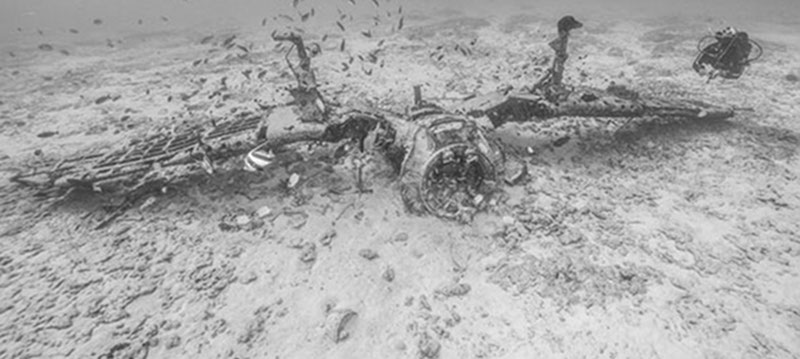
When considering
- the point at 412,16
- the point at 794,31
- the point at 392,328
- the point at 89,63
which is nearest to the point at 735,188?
the point at 392,328

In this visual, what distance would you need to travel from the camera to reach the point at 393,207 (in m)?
5.09

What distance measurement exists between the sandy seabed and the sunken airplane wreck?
0.34 metres

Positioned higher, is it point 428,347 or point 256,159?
point 256,159

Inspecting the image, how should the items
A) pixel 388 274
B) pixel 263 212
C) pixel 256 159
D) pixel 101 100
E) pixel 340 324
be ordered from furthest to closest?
pixel 101 100 < pixel 263 212 < pixel 256 159 < pixel 388 274 < pixel 340 324

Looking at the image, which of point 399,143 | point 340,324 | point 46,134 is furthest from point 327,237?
point 46,134

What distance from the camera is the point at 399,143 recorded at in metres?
5.04

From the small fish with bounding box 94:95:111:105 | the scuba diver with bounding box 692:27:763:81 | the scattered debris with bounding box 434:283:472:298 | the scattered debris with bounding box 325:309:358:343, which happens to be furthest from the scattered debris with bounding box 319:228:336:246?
the small fish with bounding box 94:95:111:105

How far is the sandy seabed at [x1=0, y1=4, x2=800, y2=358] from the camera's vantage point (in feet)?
11.3

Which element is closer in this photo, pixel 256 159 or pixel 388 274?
pixel 388 274

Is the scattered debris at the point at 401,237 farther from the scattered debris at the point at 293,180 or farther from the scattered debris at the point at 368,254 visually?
the scattered debris at the point at 293,180

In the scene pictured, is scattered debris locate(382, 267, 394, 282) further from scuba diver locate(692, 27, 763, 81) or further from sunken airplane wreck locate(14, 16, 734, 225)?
scuba diver locate(692, 27, 763, 81)

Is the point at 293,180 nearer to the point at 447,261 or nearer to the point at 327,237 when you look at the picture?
the point at 327,237

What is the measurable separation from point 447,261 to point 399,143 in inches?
67.2

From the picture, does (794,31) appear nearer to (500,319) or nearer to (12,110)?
(500,319)
